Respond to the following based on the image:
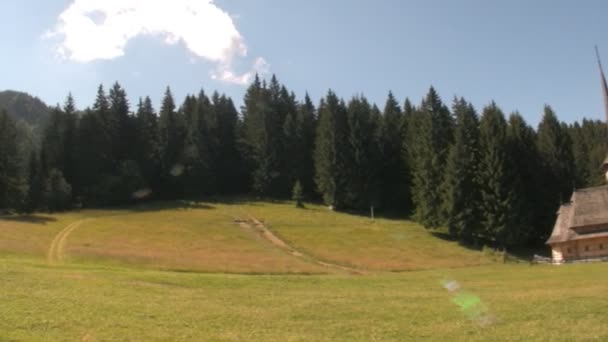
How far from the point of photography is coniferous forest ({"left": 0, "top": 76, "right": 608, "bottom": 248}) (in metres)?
58.8

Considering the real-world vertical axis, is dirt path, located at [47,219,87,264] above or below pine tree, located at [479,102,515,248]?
below

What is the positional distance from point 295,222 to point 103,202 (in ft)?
97.7

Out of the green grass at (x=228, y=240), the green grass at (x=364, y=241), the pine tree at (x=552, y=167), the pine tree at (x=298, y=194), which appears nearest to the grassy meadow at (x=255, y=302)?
the green grass at (x=228, y=240)

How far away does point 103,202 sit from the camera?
2869 inches

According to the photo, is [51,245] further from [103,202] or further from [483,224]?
[483,224]

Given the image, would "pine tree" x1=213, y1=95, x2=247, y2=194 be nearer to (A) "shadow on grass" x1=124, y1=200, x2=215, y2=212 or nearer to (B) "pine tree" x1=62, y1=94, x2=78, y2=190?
(A) "shadow on grass" x1=124, y1=200, x2=215, y2=212

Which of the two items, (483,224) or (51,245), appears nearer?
(51,245)

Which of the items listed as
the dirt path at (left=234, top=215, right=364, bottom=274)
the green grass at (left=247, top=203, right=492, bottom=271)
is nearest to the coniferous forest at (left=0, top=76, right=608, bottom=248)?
the green grass at (left=247, top=203, right=492, bottom=271)

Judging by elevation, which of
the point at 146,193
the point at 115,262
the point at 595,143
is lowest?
the point at 115,262

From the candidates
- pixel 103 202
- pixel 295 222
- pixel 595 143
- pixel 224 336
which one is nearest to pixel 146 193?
pixel 103 202

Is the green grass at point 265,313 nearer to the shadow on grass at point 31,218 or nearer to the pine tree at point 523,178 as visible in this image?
the pine tree at point 523,178

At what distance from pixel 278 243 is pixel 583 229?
29782mm

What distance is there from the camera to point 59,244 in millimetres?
42406

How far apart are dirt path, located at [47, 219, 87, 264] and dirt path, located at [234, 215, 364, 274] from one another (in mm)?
18061
